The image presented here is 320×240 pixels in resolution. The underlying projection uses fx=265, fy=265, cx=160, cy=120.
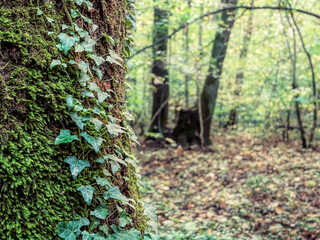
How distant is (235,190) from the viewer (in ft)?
20.6

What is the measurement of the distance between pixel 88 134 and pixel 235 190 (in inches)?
214

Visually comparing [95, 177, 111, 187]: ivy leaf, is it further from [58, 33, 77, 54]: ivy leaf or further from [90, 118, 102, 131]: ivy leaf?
[58, 33, 77, 54]: ivy leaf

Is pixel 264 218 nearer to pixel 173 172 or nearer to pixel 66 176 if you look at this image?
pixel 173 172

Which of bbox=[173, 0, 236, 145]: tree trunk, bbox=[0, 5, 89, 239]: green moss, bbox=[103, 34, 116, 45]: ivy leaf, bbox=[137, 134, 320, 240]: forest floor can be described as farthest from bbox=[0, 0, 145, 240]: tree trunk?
bbox=[173, 0, 236, 145]: tree trunk

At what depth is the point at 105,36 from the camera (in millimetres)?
1737

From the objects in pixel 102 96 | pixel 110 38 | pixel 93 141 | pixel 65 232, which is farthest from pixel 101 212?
pixel 110 38

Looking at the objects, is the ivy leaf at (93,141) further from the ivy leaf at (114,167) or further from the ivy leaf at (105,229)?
the ivy leaf at (105,229)

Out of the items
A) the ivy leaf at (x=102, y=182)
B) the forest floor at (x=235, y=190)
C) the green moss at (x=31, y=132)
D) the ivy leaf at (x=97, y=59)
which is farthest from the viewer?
the forest floor at (x=235, y=190)

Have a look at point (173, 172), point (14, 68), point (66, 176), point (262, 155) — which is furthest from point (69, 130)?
point (262, 155)

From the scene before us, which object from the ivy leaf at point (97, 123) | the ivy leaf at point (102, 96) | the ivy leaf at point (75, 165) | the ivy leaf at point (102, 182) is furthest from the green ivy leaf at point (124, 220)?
the ivy leaf at point (102, 96)

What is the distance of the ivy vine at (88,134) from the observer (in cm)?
144

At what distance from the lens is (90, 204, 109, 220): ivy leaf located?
4.84 ft

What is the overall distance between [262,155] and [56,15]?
26.9 feet

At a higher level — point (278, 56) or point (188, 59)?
point (278, 56)
